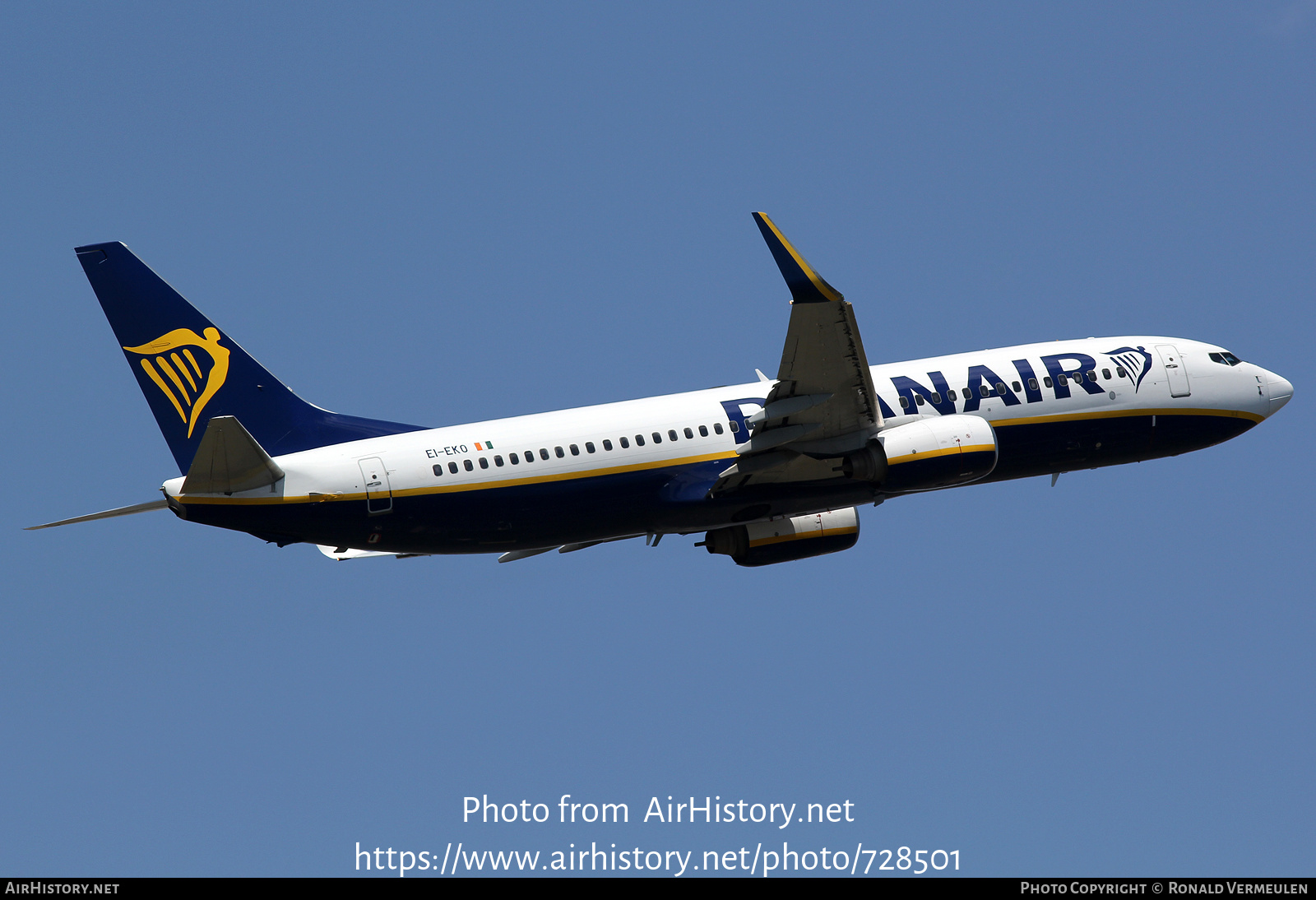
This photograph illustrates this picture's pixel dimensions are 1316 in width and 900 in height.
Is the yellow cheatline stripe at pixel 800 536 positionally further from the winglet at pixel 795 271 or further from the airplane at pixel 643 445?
the winglet at pixel 795 271

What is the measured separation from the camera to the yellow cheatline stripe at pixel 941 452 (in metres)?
39.9

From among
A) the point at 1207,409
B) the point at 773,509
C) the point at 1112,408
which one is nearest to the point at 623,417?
the point at 773,509

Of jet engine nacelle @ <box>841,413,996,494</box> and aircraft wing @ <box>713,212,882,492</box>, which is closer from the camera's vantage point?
aircraft wing @ <box>713,212,882,492</box>

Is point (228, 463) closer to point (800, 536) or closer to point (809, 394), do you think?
point (809, 394)

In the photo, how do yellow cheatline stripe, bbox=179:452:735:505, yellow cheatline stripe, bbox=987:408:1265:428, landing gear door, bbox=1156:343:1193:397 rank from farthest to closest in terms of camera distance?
landing gear door, bbox=1156:343:1193:397, yellow cheatline stripe, bbox=987:408:1265:428, yellow cheatline stripe, bbox=179:452:735:505

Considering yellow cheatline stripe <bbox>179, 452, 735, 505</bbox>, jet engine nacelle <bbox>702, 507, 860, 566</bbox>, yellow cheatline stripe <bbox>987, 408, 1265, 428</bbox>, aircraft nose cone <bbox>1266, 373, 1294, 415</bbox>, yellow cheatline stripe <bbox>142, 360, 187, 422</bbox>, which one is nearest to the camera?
yellow cheatline stripe <bbox>179, 452, 735, 505</bbox>

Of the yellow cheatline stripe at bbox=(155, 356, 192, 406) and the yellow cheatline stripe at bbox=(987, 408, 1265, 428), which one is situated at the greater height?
the yellow cheatline stripe at bbox=(987, 408, 1265, 428)

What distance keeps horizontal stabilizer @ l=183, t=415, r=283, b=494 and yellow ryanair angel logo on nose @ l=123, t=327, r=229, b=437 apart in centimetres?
204

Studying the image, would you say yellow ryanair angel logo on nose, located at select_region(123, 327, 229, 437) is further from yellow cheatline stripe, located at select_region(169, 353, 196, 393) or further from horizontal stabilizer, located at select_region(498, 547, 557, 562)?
horizontal stabilizer, located at select_region(498, 547, 557, 562)

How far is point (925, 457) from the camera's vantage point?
4000 centimetres

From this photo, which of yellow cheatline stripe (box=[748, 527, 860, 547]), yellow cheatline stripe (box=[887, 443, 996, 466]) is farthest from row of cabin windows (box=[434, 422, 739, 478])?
yellow cheatline stripe (box=[748, 527, 860, 547])

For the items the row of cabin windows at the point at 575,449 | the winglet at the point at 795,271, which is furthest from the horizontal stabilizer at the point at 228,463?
the winglet at the point at 795,271

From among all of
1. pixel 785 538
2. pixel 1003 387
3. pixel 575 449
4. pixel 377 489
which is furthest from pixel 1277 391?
pixel 377 489

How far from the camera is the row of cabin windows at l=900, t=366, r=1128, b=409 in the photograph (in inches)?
1666
